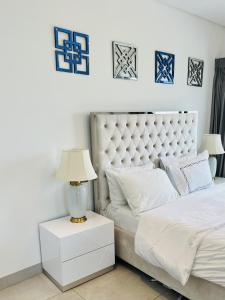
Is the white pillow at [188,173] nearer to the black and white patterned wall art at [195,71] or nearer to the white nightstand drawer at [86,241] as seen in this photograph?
the white nightstand drawer at [86,241]

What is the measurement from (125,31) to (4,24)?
123 centimetres

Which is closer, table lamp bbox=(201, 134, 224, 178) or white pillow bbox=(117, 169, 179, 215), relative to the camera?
white pillow bbox=(117, 169, 179, 215)

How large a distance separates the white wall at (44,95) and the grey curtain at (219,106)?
138 centimetres

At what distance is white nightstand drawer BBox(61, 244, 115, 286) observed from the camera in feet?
6.75

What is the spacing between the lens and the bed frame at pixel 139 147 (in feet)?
6.20

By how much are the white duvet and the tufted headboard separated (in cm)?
64

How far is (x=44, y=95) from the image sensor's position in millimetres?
2217

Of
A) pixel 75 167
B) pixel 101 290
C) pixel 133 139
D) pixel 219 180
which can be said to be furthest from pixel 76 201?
pixel 219 180

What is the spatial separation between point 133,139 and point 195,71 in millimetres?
1501

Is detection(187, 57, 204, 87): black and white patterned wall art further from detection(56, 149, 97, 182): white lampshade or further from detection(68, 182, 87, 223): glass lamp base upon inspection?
detection(68, 182, 87, 223): glass lamp base

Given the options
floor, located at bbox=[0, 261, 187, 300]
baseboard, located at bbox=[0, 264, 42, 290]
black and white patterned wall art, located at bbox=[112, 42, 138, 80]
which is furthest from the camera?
black and white patterned wall art, located at bbox=[112, 42, 138, 80]

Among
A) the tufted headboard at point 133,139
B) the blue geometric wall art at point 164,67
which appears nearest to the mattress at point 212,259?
the tufted headboard at point 133,139

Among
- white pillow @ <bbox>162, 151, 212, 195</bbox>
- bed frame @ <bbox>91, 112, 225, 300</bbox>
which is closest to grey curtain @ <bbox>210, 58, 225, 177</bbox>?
bed frame @ <bbox>91, 112, 225, 300</bbox>

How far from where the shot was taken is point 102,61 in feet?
8.40
